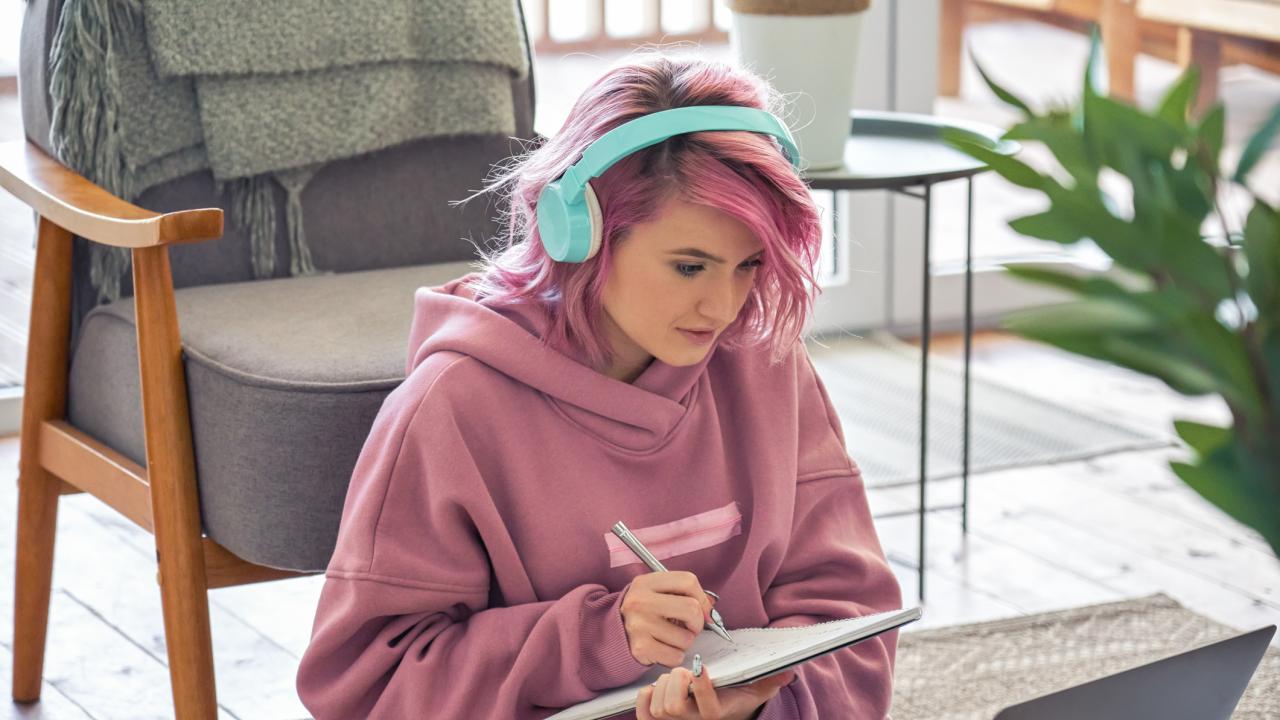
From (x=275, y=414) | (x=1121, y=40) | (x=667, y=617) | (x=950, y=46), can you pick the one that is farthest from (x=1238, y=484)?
(x=1121, y=40)

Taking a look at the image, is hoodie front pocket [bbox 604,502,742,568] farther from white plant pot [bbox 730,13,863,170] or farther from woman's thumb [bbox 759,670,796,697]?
white plant pot [bbox 730,13,863,170]

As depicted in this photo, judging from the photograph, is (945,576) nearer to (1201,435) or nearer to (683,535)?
(683,535)

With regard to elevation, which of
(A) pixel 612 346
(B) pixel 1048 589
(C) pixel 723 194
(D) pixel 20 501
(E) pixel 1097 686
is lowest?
(B) pixel 1048 589

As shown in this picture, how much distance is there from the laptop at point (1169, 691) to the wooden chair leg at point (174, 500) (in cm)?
81

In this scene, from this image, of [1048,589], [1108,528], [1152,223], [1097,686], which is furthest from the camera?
[1108,528]

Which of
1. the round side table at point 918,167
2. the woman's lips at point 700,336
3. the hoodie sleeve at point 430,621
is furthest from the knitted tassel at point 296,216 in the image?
the woman's lips at point 700,336

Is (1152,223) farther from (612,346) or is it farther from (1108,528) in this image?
(1108,528)

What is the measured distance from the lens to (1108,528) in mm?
2113

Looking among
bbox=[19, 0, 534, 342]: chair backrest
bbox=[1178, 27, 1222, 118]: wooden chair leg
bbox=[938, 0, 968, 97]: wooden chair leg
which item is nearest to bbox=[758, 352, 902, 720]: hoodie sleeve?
bbox=[19, 0, 534, 342]: chair backrest

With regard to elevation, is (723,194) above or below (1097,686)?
above

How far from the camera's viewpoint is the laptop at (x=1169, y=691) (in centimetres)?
82

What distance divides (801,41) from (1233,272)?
133 cm

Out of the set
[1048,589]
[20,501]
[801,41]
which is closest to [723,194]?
[801,41]

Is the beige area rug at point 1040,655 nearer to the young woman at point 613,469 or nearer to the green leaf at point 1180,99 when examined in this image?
the young woman at point 613,469
